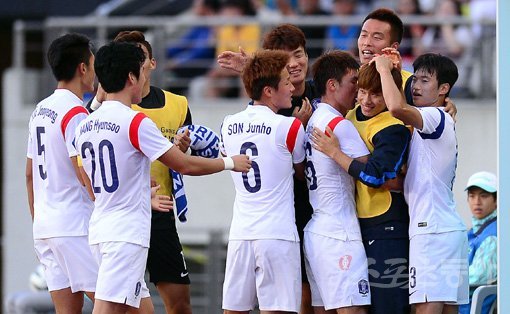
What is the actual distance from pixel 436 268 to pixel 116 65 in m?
2.02

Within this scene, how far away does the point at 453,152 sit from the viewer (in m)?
7.75

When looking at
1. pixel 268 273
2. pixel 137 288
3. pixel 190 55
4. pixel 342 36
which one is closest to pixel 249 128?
pixel 268 273

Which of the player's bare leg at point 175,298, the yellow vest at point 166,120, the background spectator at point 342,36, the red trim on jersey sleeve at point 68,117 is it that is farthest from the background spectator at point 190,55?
the red trim on jersey sleeve at point 68,117

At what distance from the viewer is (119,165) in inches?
291

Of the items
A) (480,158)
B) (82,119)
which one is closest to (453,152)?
(82,119)

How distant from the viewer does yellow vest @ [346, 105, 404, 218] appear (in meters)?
7.70

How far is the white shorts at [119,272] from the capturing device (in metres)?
7.40

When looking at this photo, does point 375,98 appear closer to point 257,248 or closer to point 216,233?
point 257,248

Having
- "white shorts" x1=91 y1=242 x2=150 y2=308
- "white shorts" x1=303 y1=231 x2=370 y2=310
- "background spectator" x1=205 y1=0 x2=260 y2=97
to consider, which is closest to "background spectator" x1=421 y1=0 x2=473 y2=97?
"background spectator" x1=205 y1=0 x2=260 y2=97

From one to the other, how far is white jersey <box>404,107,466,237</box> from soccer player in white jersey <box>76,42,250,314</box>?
3.13 feet

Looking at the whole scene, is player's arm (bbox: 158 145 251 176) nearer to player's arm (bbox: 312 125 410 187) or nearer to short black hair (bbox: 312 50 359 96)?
player's arm (bbox: 312 125 410 187)

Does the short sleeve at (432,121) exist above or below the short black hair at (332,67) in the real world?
below

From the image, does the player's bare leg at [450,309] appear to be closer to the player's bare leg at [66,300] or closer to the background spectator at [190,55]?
the player's bare leg at [66,300]

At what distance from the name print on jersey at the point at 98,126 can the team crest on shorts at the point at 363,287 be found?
5.09 feet
